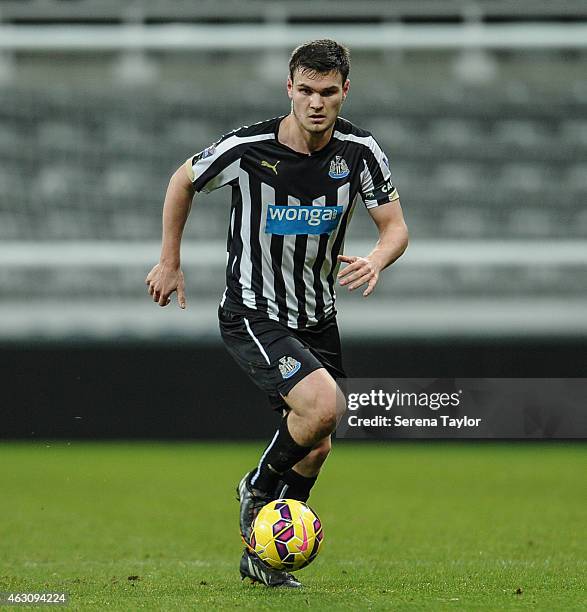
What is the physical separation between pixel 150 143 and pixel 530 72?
536cm

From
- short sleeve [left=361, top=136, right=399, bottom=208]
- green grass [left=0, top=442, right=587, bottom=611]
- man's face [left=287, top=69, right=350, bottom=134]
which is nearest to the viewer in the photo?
green grass [left=0, top=442, right=587, bottom=611]

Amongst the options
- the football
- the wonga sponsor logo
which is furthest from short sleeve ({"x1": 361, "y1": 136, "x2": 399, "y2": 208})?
the football

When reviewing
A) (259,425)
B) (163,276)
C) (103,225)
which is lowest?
(259,425)

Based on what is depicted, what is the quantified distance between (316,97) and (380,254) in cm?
59

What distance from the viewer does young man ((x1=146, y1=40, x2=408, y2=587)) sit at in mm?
4371

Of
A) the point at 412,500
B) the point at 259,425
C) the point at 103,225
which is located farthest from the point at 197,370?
the point at 103,225

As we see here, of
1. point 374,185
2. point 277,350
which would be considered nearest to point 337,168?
point 374,185

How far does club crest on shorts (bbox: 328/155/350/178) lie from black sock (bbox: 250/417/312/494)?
36.1 inches

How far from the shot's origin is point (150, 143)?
1636cm

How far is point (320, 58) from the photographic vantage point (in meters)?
4.21

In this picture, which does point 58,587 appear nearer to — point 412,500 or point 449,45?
point 412,500

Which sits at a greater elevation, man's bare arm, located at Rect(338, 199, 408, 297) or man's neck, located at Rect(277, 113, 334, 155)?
man's neck, located at Rect(277, 113, 334, 155)

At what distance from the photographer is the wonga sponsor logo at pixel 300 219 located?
4.42 m

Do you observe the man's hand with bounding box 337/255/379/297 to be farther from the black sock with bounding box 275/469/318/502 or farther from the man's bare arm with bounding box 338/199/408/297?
the black sock with bounding box 275/469/318/502
